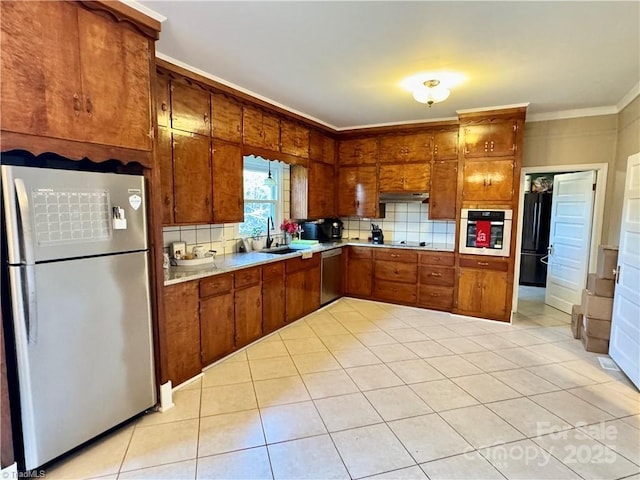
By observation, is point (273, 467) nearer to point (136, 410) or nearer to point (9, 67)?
point (136, 410)

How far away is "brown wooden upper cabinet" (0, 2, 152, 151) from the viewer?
62.7 inches

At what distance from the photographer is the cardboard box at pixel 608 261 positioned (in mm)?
3326

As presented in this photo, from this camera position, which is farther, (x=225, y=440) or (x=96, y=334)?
(x=225, y=440)

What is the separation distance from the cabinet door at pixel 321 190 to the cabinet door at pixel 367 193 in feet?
1.35

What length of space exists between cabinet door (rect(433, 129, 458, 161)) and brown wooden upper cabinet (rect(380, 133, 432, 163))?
83mm

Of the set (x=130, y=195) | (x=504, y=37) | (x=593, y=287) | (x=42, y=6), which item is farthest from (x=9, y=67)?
(x=593, y=287)

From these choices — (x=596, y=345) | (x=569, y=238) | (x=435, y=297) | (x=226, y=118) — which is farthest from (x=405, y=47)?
(x=569, y=238)

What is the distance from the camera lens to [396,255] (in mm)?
4812

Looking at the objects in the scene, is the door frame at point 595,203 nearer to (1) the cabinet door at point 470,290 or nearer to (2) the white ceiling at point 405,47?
(1) the cabinet door at point 470,290

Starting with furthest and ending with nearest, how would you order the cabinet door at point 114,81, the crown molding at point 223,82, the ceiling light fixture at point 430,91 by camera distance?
the ceiling light fixture at point 430,91, the crown molding at point 223,82, the cabinet door at point 114,81

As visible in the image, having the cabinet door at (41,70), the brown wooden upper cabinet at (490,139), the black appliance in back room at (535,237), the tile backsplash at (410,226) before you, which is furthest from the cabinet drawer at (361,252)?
the cabinet door at (41,70)

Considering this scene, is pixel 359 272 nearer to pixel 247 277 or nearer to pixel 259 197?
pixel 259 197

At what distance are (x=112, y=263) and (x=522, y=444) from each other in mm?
2741

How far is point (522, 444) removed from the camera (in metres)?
2.10
